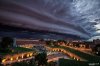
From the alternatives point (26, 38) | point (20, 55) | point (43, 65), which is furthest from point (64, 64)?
point (26, 38)

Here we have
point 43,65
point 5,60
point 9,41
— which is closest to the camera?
point 43,65

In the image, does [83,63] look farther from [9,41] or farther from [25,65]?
[9,41]

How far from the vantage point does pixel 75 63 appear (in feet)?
55.9

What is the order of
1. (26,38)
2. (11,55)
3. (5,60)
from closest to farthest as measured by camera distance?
(5,60) < (11,55) < (26,38)

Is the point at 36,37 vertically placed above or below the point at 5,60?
above

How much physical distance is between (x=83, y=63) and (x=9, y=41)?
26.4 m

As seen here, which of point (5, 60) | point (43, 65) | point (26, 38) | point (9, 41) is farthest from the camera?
point (26, 38)

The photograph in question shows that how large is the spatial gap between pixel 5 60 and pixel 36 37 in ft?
202

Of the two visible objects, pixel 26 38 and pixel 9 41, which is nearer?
pixel 9 41

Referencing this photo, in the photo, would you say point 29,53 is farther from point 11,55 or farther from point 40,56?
point 40,56

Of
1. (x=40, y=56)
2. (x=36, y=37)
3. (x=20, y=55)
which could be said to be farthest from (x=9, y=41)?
(x=36, y=37)

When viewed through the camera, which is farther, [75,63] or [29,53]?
[29,53]

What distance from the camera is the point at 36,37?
91.3m

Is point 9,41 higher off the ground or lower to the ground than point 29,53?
higher
